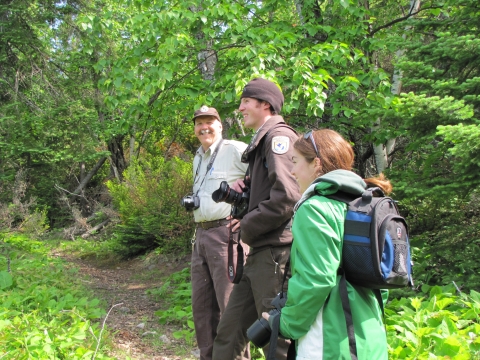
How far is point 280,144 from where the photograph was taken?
299cm

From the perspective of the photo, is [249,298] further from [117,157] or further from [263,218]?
[117,157]

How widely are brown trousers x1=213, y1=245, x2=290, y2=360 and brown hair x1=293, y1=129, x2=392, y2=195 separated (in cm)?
95

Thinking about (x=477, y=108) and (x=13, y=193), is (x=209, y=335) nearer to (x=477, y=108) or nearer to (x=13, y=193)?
(x=477, y=108)

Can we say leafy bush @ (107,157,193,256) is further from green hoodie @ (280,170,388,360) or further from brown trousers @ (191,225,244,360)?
green hoodie @ (280,170,388,360)

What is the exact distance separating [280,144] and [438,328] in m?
1.87

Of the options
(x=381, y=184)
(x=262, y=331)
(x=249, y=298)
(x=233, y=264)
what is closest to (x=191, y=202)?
(x=233, y=264)

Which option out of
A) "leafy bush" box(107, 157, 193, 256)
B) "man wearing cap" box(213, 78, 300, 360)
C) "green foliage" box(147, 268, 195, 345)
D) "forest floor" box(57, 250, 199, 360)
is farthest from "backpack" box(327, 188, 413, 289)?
"leafy bush" box(107, 157, 193, 256)

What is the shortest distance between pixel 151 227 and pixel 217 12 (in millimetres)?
5382

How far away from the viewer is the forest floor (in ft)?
15.4

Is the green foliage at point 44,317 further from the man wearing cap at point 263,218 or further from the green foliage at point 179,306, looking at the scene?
the man wearing cap at point 263,218

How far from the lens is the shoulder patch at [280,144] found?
2.97 m

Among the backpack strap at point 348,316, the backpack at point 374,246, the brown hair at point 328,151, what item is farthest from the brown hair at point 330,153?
the backpack strap at point 348,316

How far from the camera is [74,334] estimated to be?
13.2 ft

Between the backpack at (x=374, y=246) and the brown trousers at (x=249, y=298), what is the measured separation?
1.06 m
